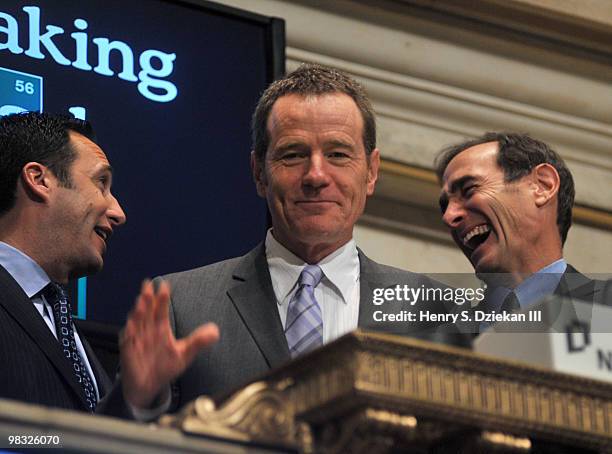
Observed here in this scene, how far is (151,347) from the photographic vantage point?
1961 mm

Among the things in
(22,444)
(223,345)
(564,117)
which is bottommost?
(22,444)

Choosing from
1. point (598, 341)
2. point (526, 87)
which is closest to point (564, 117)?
point (526, 87)

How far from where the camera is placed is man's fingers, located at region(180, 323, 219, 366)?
73.8 inches

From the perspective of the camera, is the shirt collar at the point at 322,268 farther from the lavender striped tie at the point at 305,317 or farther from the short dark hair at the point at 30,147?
the short dark hair at the point at 30,147

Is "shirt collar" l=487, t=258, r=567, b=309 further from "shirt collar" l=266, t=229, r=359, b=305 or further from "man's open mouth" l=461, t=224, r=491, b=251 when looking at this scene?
"shirt collar" l=266, t=229, r=359, b=305

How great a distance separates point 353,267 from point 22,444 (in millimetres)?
1500

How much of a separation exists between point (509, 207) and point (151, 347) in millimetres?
1971

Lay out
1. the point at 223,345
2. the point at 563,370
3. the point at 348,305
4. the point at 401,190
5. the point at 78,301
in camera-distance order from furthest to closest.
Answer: the point at 401,190 → the point at 78,301 → the point at 348,305 → the point at 223,345 → the point at 563,370

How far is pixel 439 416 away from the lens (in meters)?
1.76

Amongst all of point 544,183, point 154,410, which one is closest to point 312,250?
point 544,183

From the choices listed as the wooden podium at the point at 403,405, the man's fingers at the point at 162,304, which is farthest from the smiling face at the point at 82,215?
the wooden podium at the point at 403,405

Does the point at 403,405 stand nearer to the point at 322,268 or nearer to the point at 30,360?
the point at 322,268

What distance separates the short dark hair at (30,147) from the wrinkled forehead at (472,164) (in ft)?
3.25

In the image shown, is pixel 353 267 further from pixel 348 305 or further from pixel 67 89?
pixel 67 89
